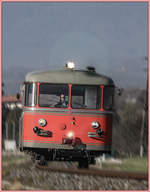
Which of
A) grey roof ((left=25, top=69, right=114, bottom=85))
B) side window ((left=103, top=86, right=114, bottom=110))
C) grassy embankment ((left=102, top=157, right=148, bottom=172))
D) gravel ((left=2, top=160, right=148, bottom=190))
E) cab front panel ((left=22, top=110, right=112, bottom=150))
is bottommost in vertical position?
gravel ((left=2, top=160, right=148, bottom=190))

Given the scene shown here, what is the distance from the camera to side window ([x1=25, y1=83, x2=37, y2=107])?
11.8 m

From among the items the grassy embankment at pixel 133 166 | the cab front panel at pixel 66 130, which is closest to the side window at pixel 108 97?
the cab front panel at pixel 66 130

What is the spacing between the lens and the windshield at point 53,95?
11.1 m

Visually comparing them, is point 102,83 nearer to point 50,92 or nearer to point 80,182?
point 50,92

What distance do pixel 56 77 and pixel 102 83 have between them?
45.4 inches

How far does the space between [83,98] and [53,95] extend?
65cm

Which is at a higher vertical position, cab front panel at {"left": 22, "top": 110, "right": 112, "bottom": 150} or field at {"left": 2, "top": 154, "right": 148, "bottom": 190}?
cab front panel at {"left": 22, "top": 110, "right": 112, "bottom": 150}

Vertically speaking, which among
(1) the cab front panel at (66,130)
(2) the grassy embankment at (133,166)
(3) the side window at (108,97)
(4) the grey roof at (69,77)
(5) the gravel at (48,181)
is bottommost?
(5) the gravel at (48,181)

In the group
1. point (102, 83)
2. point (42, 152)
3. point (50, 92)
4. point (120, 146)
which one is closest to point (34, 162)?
point (42, 152)

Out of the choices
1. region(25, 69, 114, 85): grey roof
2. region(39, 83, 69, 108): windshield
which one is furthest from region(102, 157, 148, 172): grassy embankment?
region(39, 83, 69, 108): windshield

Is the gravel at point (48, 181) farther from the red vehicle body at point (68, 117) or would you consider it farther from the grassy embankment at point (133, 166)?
the red vehicle body at point (68, 117)

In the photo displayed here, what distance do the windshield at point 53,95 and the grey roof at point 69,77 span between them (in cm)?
15

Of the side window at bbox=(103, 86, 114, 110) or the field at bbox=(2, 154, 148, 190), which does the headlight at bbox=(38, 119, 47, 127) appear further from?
the field at bbox=(2, 154, 148, 190)

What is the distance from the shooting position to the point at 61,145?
10.4 m
